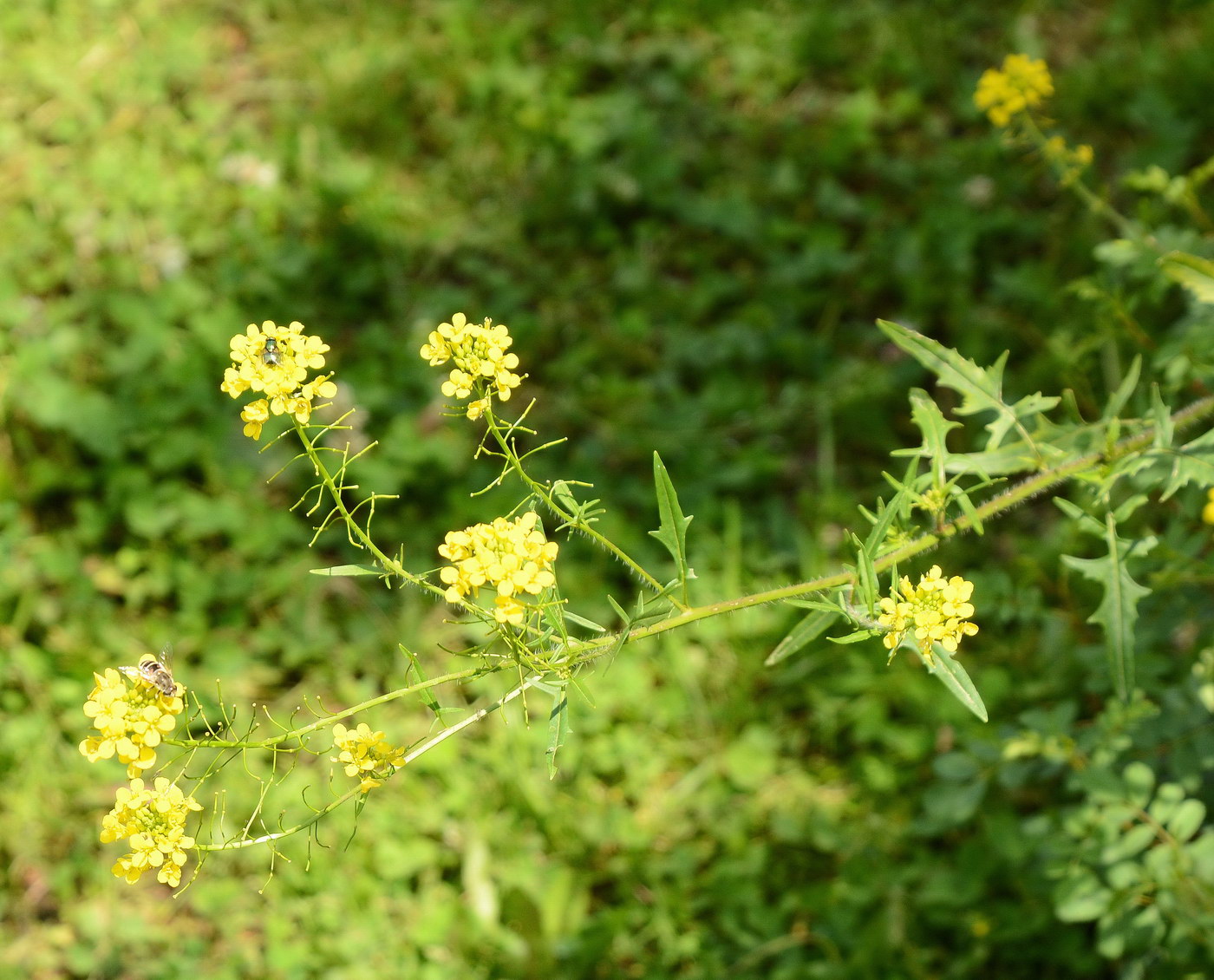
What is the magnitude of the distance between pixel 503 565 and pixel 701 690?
70.8 inches

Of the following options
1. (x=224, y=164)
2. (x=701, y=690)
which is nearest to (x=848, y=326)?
(x=701, y=690)

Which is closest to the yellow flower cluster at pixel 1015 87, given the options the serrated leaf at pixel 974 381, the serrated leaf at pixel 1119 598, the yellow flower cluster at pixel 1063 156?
the yellow flower cluster at pixel 1063 156

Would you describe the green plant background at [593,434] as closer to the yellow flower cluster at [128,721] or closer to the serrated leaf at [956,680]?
the serrated leaf at [956,680]

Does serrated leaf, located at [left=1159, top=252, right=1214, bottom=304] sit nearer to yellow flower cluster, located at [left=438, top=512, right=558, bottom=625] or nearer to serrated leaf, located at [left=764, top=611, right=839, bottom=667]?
serrated leaf, located at [left=764, top=611, right=839, bottom=667]

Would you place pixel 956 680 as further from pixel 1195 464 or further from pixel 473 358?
pixel 473 358

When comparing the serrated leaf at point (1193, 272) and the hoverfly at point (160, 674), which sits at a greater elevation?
the serrated leaf at point (1193, 272)

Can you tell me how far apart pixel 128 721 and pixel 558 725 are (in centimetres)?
65

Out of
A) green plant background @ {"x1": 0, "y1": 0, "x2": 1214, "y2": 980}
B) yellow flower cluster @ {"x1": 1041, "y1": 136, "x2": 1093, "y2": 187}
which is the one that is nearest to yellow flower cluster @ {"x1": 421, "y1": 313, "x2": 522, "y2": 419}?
green plant background @ {"x1": 0, "y1": 0, "x2": 1214, "y2": 980}

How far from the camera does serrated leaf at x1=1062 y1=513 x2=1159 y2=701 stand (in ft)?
6.16

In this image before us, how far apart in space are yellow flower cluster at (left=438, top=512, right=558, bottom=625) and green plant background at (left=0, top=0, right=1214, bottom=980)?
Result: 1432 mm

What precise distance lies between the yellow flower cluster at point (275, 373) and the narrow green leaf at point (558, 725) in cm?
60

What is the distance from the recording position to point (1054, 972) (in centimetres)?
275

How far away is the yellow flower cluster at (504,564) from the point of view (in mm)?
1555

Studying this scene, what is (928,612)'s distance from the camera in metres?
1.64
